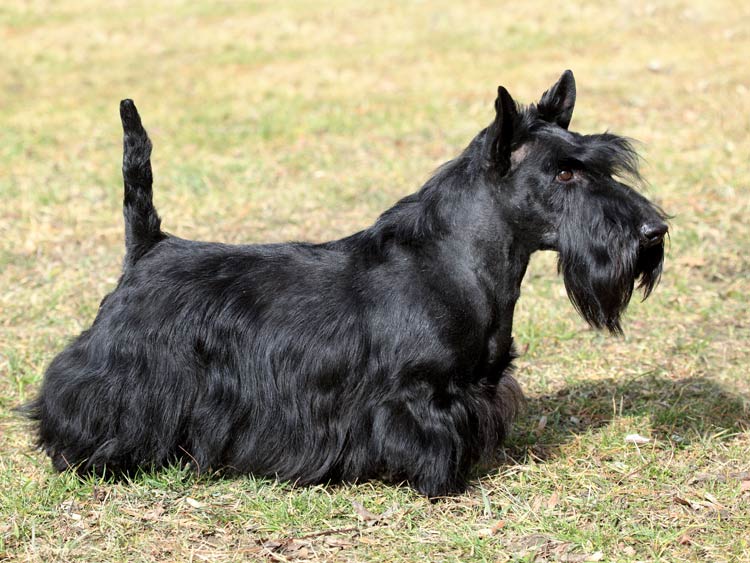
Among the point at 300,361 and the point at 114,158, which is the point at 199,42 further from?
the point at 300,361

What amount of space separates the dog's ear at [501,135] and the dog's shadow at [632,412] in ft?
4.63

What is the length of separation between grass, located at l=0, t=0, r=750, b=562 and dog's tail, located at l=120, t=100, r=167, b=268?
1.06 meters

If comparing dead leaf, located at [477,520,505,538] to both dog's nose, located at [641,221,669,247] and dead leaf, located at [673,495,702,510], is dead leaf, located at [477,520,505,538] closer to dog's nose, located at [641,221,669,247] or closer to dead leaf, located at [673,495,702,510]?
dead leaf, located at [673,495,702,510]

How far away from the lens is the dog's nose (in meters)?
A: 3.76

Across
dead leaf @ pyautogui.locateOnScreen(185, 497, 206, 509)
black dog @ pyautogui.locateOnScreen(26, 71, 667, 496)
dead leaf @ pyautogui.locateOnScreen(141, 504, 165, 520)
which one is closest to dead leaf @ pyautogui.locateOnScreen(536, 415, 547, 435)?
black dog @ pyautogui.locateOnScreen(26, 71, 667, 496)

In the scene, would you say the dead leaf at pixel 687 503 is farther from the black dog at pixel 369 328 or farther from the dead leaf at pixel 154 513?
the dead leaf at pixel 154 513

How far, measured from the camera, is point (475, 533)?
147 inches

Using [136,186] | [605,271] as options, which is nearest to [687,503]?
[605,271]

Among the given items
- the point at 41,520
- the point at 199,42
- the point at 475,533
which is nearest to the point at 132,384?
the point at 41,520

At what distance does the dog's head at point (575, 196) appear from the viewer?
12.4 feet

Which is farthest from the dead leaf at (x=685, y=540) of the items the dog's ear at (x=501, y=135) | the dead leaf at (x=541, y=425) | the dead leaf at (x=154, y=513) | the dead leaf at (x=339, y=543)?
the dead leaf at (x=154, y=513)

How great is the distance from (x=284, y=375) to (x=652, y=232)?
162 centimetres

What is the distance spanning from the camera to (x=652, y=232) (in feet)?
12.3

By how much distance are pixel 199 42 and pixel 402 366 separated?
41.1 feet
